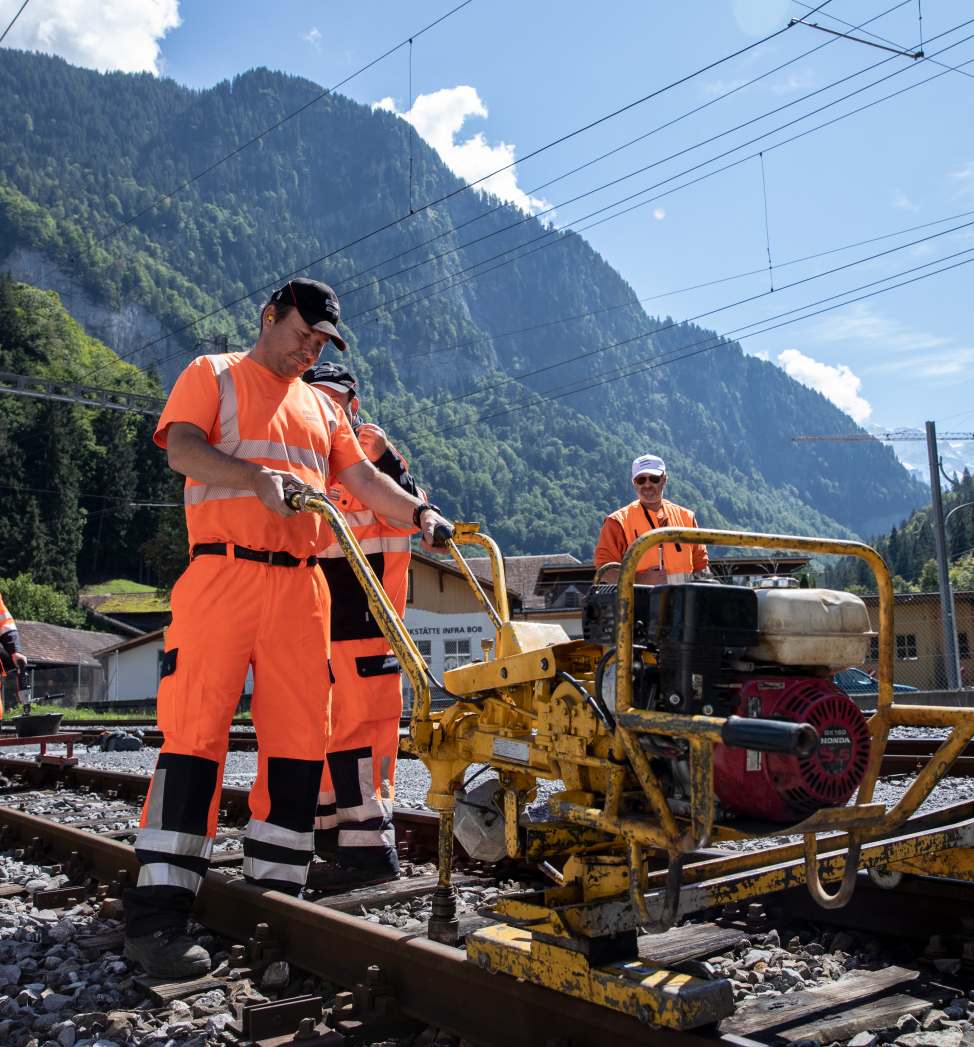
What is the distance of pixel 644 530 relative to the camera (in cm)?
610

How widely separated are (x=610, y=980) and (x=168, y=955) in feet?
5.02

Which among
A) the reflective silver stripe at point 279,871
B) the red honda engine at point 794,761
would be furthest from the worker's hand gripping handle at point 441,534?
the red honda engine at point 794,761

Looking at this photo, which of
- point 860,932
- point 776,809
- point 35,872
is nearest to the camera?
point 776,809

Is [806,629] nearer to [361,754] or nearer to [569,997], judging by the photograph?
[569,997]

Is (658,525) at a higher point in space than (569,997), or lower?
higher

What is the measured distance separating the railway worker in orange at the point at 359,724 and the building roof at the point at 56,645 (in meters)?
46.4

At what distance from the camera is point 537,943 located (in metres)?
2.59

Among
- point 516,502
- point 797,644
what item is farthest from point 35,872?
point 516,502

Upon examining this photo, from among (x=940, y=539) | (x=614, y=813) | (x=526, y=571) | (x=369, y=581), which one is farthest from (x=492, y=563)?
(x=526, y=571)

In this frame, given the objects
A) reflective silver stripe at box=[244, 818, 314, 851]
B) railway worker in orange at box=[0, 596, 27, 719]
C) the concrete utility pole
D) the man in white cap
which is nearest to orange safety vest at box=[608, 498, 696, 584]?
the man in white cap

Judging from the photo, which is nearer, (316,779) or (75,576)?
(316,779)

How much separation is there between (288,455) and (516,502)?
17907cm

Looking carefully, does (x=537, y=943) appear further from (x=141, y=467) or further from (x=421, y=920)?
(x=141, y=467)

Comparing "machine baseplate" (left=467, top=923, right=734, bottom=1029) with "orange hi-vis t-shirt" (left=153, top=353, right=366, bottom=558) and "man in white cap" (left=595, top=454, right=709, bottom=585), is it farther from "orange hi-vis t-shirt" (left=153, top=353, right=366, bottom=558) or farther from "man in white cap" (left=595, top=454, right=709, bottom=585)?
"man in white cap" (left=595, top=454, right=709, bottom=585)
